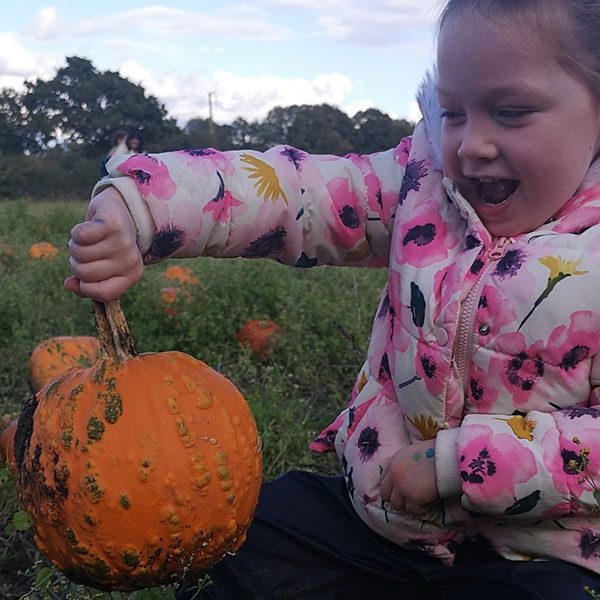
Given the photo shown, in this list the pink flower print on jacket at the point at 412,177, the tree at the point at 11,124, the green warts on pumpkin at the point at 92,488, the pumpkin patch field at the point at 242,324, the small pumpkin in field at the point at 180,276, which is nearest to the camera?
the green warts on pumpkin at the point at 92,488

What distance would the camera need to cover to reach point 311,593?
1.75 metres

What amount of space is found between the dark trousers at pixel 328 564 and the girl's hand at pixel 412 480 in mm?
154

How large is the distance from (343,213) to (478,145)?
0.45 meters

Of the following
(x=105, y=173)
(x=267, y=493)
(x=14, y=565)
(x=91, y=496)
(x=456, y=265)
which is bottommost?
(x=14, y=565)

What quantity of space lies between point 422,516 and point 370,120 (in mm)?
29521

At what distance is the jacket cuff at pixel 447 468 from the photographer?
1541 millimetres

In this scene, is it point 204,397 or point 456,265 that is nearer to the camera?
point 204,397

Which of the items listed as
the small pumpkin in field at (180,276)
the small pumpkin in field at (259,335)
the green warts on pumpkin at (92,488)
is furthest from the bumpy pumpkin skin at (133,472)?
the small pumpkin in field at (180,276)

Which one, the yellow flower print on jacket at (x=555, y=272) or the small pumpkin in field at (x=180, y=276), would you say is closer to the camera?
the yellow flower print on jacket at (x=555, y=272)

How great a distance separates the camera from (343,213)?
6.26 feet

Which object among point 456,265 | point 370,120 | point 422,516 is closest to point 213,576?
point 422,516

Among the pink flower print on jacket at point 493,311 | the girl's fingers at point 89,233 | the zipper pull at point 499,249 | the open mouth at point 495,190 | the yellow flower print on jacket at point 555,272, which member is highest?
the girl's fingers at point 89,233

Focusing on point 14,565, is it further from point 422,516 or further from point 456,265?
point 456,265

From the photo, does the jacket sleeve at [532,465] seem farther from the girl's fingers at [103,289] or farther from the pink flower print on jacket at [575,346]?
the girl's fingers at [103,289]
